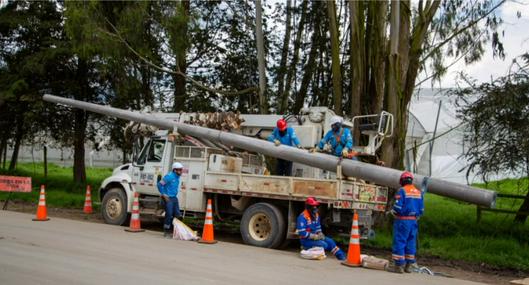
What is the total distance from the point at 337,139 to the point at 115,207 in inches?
232

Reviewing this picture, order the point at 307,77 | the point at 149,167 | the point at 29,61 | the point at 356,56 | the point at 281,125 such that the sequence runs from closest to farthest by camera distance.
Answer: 1. the point at 281,125
2. the point at 149,167
3. the point at 356,56
4. the point at 307,77
5. the point at 29,61

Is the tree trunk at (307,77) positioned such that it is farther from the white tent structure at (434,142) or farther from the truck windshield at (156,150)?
the white tent structure at (434,142)

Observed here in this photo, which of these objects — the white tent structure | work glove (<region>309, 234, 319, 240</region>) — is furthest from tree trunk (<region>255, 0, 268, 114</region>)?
the white tent structure

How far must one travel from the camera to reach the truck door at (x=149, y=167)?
44.1 feet

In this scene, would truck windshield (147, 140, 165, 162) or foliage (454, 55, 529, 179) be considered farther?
truck windshield (147, 140, 165, 162)

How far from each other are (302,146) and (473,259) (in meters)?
4.27

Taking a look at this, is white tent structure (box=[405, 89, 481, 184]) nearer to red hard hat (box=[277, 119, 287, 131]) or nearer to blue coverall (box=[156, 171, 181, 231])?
red hard hat (box=[277, 119, 287, 131])

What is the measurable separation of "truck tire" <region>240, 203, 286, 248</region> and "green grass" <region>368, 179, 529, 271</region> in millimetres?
2993

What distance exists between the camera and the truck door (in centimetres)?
1345

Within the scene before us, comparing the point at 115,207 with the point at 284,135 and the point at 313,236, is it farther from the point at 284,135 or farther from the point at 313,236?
the point at 313,236

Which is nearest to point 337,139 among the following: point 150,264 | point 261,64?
point 150,264

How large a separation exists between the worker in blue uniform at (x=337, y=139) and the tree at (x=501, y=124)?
391cm

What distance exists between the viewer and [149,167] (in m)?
13.6

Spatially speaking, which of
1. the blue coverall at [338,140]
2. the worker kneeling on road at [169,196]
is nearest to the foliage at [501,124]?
the blue coverall at [338,140]
